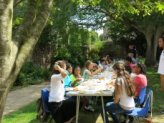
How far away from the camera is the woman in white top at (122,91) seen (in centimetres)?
780

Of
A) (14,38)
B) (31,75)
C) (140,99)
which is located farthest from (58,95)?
(31,75)

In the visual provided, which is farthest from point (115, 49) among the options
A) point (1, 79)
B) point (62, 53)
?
point (1, 79)

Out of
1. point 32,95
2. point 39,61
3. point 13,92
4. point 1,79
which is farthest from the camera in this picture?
point 39,61

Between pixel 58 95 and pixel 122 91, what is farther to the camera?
pixel 58 95

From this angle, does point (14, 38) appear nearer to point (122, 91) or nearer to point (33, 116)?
point (122, 91)

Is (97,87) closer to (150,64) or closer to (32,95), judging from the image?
(32,95)

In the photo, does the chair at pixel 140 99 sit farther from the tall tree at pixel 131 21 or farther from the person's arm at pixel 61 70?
the tall tree at pixel 131 21

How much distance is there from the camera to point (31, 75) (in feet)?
69.0

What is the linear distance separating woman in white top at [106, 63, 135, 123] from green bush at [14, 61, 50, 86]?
1201 cm

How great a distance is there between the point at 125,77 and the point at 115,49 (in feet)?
98.6

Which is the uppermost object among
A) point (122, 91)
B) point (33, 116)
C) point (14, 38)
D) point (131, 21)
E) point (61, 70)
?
point (131, 21)

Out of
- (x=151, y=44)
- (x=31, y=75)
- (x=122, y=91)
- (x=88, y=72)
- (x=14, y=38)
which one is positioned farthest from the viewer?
(x=151, y=44)

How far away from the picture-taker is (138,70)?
30.2 feet

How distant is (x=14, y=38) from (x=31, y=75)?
17.2m
